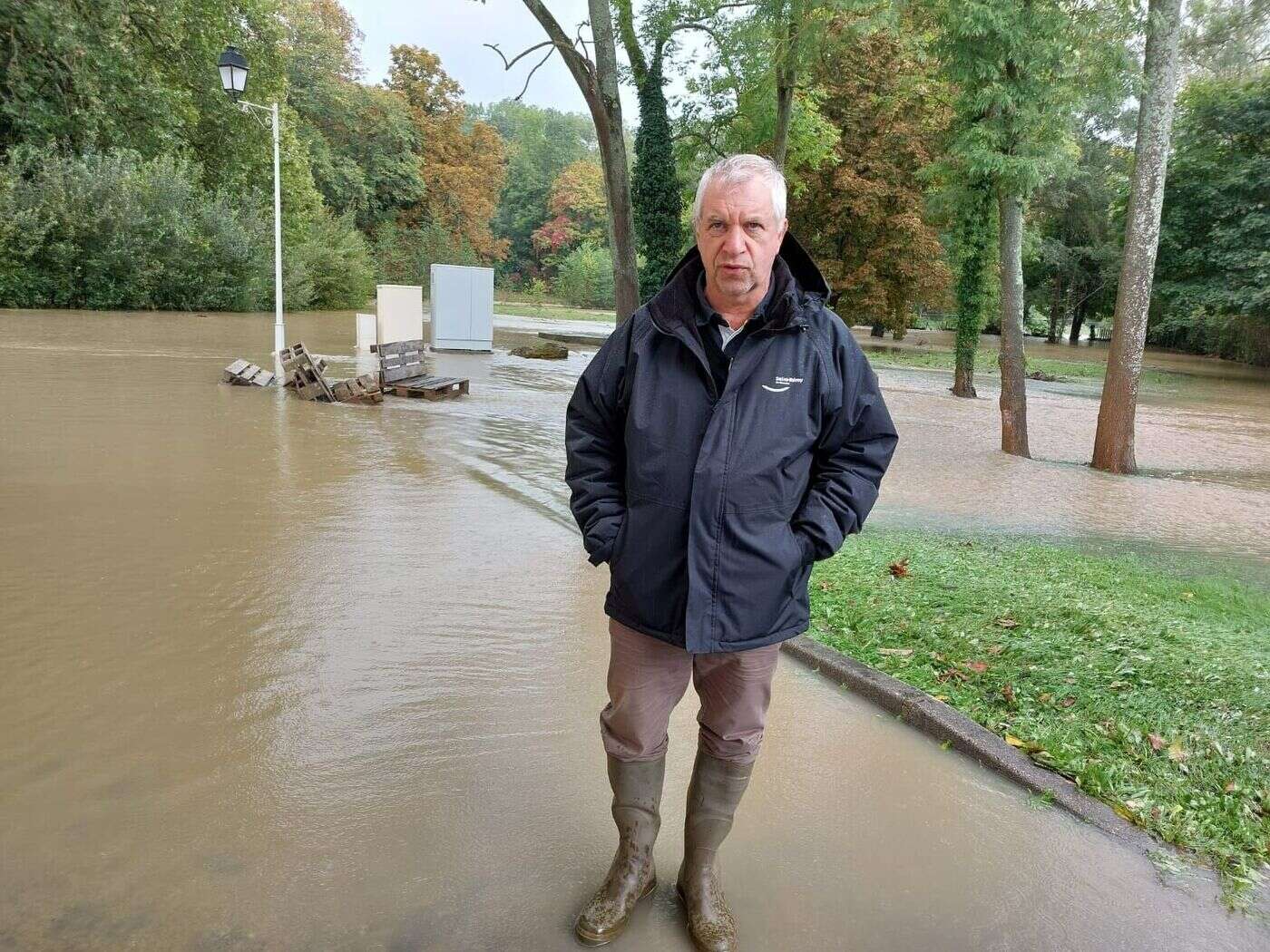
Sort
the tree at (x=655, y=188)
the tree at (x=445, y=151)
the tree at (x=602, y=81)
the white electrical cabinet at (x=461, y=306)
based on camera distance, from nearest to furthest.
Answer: the tree at (x=602, y=81)
the white electrical cabinet at (x=461, y=306)
the tree at (x=655, y=188)
the tree at (x=445, y=151)

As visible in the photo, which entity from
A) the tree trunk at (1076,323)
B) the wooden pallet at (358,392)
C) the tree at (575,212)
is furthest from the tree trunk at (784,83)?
the tree at (575,212)

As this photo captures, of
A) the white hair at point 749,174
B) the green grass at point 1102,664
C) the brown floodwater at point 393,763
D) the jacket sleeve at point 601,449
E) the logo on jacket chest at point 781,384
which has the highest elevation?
the white hair at point 749,174

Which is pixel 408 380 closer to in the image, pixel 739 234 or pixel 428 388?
pixel 428 388

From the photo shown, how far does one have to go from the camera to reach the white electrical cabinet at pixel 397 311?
16953 mm

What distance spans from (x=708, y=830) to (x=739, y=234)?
5.59 ft

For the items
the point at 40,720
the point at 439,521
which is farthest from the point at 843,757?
the point at 439,521

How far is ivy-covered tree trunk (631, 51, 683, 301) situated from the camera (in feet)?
81.8

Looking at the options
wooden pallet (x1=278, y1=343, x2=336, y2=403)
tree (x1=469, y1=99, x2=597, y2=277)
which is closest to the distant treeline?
wooden pallet (x1=278, y1=343, x2=336, y2=403)

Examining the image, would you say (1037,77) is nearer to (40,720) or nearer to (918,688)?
(918,688)

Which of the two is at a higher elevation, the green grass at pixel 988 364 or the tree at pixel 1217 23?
the tree at pixel 1217 23

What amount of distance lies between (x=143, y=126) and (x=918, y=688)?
1245 inches

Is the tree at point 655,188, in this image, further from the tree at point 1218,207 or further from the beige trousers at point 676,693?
the beige trousers at point 676,693

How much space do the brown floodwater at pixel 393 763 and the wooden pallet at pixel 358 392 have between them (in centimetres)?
473

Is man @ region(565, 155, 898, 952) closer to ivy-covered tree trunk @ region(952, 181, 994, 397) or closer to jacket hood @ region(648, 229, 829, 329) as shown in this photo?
jacket hood @ region(648, 229, 829, 329)
